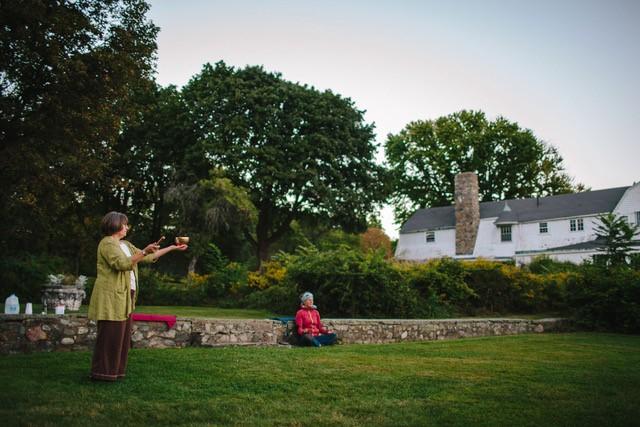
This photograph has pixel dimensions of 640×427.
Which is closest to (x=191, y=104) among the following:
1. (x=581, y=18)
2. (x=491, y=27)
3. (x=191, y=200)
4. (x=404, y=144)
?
(x=191, y=200)

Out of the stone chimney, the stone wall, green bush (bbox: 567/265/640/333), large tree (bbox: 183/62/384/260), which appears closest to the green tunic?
the stone wall

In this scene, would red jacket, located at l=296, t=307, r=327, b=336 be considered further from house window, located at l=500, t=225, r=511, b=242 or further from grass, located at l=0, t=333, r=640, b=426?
house window, located at l=500, t=225, r=511, b=242

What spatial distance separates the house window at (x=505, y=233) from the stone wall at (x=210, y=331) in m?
25.7

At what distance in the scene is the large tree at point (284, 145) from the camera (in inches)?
1155

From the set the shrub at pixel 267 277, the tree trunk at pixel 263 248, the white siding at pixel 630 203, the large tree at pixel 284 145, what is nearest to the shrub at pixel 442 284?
the shrub at pixel 267 277

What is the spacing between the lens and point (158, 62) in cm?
1605

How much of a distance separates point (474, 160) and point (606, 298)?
1349 inches

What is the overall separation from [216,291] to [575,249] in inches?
989

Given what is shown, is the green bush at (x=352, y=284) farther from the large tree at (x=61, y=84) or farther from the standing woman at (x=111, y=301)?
the standing woman at (x=111, y=301)

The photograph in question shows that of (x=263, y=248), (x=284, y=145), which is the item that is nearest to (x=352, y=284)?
(x=284, y=145)

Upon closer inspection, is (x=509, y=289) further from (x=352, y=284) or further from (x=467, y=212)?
(x=467, y=212)

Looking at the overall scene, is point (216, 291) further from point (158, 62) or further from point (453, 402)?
point (453, 402)

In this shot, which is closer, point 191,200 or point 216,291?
point 216,291

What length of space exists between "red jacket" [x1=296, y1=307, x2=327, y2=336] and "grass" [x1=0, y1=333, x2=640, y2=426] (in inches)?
49.4
